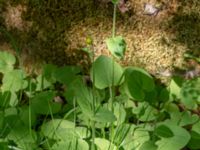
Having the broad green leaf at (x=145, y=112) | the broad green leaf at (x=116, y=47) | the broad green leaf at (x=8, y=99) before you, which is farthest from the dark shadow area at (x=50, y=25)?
the broad green leaf at (x=116, y=47)

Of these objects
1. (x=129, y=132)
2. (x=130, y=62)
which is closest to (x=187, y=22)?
(x=130, y=62)

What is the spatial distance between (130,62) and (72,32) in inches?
12.0

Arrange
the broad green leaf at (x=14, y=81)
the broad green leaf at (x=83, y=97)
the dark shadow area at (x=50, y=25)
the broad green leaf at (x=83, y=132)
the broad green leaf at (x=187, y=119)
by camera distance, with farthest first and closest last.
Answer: the dark shadow area at (x=50, y=25)
the broad green leaf at (x=14, y=81)
the broad green leaf at (x=187, y=119)
the broad green leaf at (x=83, y=132)
the broad green leaf at (x=83, y=97)

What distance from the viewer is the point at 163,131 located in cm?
206

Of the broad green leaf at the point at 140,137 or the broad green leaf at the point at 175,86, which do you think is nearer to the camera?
the broad green leaf at the point at 140,137

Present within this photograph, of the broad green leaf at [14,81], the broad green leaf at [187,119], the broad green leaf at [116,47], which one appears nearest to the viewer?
the broad green leaf at [116,47]

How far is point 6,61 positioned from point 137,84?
610mm

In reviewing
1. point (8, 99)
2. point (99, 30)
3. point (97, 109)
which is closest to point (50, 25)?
point (99, 30)

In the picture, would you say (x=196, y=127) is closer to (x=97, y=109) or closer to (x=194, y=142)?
(x=194, y=142)

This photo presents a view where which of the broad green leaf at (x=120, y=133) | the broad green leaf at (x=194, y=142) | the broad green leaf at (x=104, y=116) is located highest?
the broad green leaf at (x=104, y=116)

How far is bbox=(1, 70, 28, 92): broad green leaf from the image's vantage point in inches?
90.6

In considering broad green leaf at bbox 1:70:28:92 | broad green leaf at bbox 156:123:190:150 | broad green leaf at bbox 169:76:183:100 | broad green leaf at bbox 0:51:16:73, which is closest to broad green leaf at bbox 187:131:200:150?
broad green leaf at bbox 156:123:190:150

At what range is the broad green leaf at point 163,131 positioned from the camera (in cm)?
205

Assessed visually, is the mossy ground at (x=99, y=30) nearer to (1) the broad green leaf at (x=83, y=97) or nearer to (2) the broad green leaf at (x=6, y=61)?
(2) the broad green leaf at (x=6, y=61)
